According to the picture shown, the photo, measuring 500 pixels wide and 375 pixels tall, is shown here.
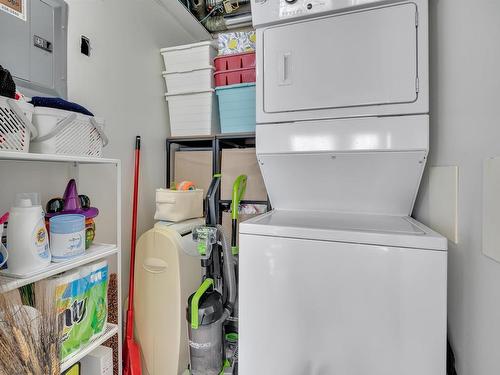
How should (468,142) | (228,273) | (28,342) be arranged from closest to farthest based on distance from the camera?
(28,342)
(468,142)
(228,273)

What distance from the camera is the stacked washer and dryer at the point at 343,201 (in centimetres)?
91

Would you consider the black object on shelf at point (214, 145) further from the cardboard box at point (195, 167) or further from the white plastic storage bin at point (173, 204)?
the white plastic storage bin at point (173, 204)

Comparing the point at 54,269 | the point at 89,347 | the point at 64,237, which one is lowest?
the point at 89,347

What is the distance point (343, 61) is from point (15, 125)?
133cm

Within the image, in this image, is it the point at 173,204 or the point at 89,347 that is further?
the point at 173,204

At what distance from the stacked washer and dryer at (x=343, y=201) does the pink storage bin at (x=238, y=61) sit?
2.48 ft

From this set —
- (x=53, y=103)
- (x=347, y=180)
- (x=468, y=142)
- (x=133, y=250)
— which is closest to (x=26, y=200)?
(x=53, y=103)

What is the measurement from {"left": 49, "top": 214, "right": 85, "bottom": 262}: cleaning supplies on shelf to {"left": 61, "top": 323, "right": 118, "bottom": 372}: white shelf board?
42cm

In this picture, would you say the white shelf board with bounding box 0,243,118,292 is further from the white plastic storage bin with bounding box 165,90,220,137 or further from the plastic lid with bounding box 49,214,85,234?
the white plastic storage bin with bounding box 165,90,220,137

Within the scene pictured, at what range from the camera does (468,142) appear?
0.91m

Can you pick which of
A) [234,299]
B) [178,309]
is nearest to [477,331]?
[234,299]

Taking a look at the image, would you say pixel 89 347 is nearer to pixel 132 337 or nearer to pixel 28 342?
pixel 132 337

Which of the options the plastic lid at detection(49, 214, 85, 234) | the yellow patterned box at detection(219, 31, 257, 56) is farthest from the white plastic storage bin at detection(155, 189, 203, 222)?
the yellow patterned box at detection(219, 31, 257, 56)

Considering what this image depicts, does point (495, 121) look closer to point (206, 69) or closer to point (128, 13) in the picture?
point (206, 69)
